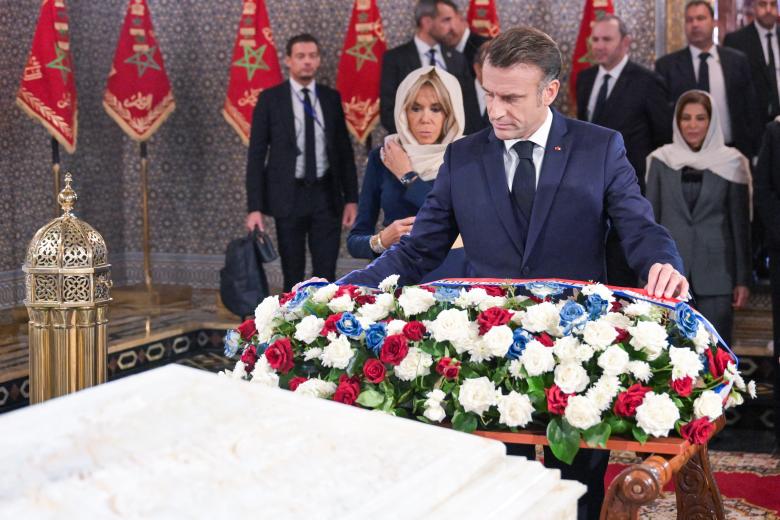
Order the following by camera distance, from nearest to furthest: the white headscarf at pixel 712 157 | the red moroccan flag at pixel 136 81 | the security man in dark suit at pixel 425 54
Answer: the white headscarf at pixel 712 157
the security man in dark suit at pixel 425 54
the red moroccan flag at pixel 136 81

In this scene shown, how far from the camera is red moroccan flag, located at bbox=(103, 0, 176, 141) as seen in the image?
8.51 meters

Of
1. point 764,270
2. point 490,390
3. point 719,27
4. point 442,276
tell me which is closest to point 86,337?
point 442,276

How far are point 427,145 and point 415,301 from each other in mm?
1320

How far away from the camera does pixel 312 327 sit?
2510 mm

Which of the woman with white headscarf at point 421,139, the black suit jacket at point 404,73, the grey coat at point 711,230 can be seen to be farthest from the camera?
the black suit jacket at point 404,73

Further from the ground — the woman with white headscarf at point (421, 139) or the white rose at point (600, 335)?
the woman with white headscarf at point (421, 139)

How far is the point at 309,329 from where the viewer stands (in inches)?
98.7

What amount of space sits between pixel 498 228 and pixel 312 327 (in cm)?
65

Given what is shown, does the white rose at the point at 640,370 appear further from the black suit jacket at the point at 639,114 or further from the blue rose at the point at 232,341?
the black suit jacket at the point at 639,114

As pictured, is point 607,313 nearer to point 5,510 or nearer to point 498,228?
point 498,228

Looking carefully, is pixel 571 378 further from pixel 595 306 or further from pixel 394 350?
pixel 394 350

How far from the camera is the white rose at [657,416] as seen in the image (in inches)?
88.1

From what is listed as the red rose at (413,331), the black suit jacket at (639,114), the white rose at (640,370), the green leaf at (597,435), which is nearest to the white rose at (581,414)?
the green leaf at (597,435)

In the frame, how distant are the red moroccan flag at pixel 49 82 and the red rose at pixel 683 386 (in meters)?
6.42
